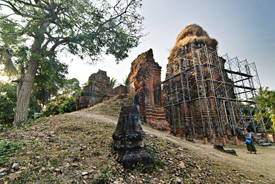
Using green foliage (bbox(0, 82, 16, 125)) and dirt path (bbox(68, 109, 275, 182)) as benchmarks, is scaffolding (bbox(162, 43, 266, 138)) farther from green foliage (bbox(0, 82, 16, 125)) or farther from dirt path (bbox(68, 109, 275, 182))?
green foliage (bbox(0, 82, 16, 125))

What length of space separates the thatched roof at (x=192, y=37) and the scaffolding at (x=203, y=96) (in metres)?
0.88

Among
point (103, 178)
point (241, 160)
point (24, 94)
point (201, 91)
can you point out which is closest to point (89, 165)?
point (103, 178)

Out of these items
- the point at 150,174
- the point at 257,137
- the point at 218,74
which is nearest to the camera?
the point at 150,174

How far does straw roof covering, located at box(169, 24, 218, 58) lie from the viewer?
53.9ft

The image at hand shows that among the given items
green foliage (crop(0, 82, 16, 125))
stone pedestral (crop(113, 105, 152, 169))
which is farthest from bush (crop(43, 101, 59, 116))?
stone pedestral (crop(113, 105, 152, 169))

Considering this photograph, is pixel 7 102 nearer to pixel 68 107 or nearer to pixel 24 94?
pixel 68 107

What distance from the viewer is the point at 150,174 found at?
317 centimetres

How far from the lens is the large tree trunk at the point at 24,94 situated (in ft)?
23.1

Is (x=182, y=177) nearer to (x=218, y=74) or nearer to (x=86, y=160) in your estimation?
(x=86, y=160)

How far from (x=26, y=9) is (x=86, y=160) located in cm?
881

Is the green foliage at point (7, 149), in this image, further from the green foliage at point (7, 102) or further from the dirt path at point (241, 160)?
the green foliage at point (7, 102)

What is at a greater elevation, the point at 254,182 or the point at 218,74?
the point at 218,74

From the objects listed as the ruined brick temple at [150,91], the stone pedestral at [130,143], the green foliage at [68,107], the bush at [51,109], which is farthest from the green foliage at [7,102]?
the stone pedestral at [130,143]

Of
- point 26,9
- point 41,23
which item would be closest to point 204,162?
point 41,23
